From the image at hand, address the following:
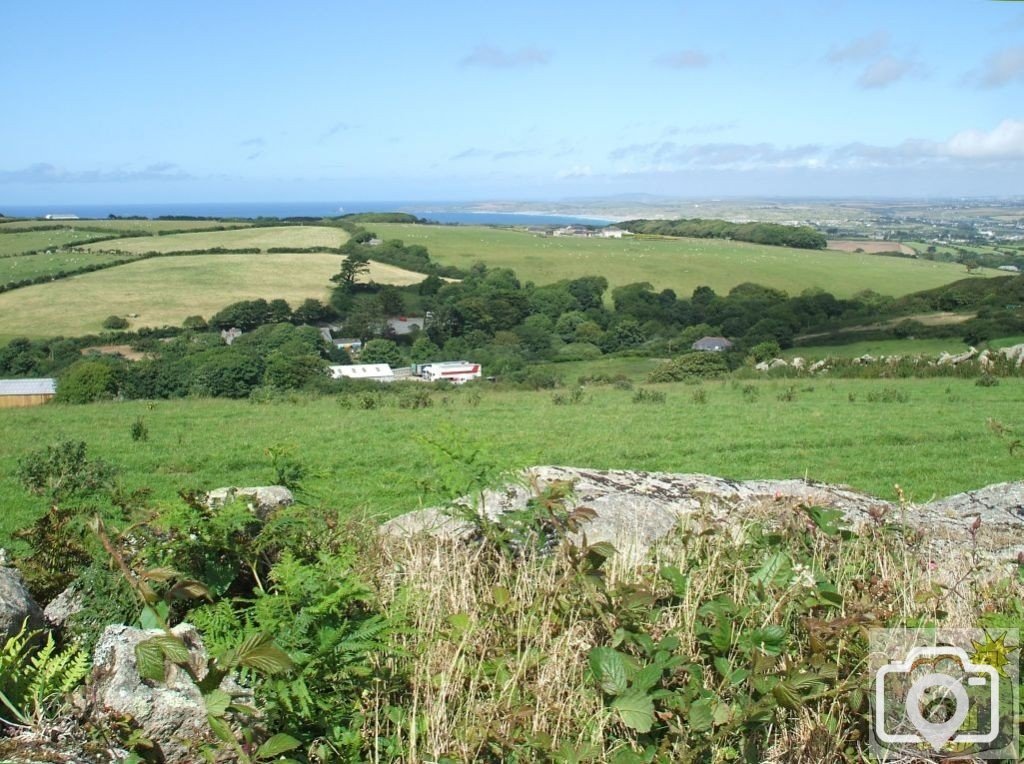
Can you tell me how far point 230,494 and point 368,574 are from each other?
0.83 metres

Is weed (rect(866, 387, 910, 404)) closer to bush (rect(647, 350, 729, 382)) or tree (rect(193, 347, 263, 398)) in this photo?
bush (rect(647, 350, 729, 382))

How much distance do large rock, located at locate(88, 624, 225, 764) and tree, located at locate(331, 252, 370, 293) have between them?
7479 centimetres

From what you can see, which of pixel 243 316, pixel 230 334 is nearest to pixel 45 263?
pixel 243 316

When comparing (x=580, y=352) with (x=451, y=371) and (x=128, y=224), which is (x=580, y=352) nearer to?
(x=451, y=371)

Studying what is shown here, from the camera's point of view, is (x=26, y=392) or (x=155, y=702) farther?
(x=26, y=392)

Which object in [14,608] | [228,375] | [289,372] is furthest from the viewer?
[289,372]

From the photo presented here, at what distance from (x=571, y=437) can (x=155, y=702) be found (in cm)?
1567

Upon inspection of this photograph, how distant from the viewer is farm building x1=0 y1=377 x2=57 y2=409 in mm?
29766

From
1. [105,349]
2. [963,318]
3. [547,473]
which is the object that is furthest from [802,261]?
[547,473]

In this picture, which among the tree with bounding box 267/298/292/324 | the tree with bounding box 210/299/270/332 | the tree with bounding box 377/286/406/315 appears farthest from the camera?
→ the tree with bounding box 377/286/406/315

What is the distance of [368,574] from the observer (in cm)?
450

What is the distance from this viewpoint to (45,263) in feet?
263

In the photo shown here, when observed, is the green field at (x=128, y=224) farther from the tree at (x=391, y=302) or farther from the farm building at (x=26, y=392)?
the farm building at (x=26, y=392)

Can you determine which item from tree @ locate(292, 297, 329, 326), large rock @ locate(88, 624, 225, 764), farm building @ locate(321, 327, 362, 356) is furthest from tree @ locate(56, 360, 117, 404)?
tree @ locate(292, 297, 329, 326)
